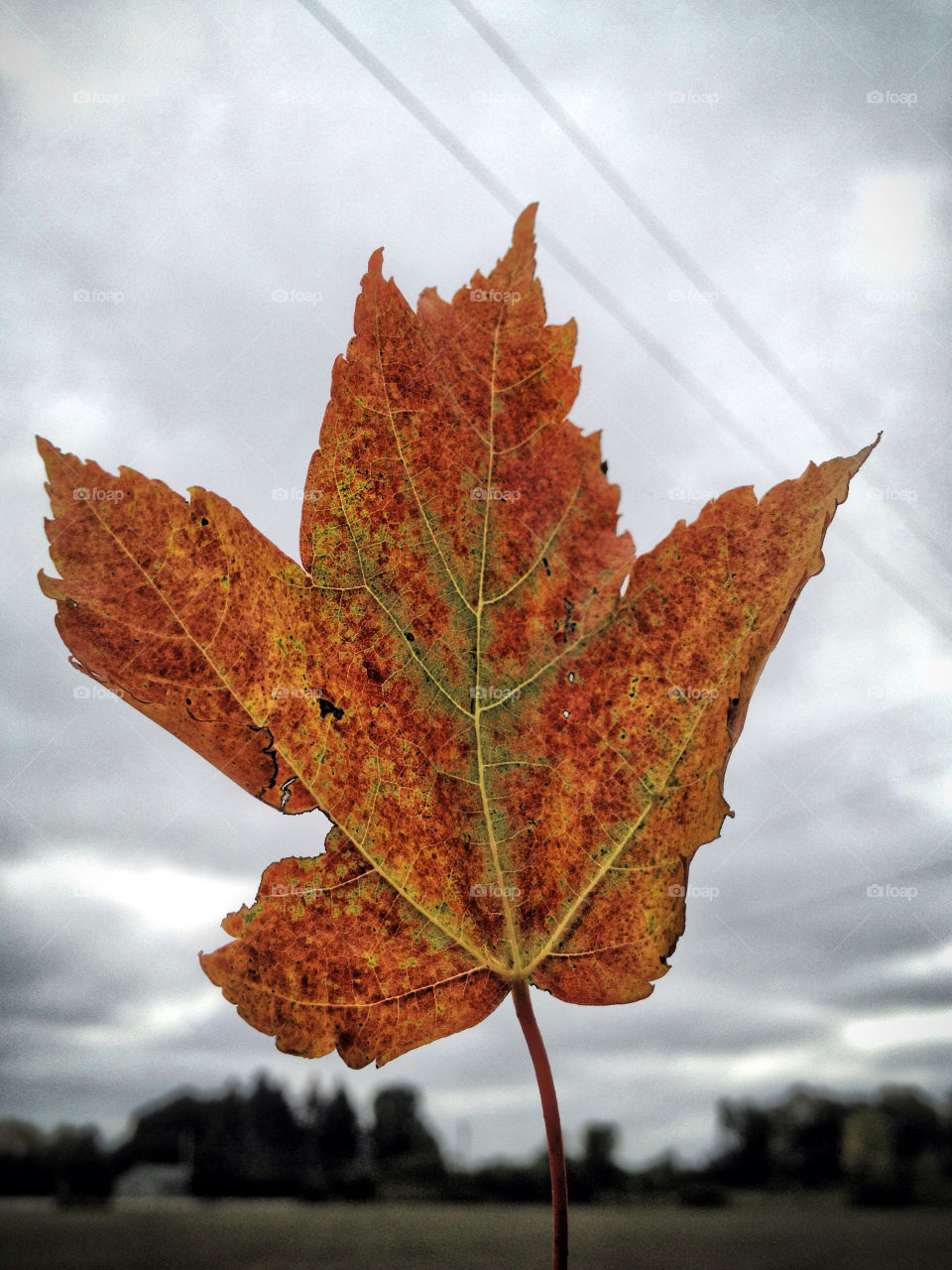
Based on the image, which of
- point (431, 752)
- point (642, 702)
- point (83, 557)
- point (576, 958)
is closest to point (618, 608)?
point (642, 702)

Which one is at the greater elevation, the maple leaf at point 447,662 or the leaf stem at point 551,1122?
the maple leaf at point 447,662

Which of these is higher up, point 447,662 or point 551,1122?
point 447,662

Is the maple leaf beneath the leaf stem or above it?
above

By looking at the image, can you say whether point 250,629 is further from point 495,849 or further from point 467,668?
point 495,849
